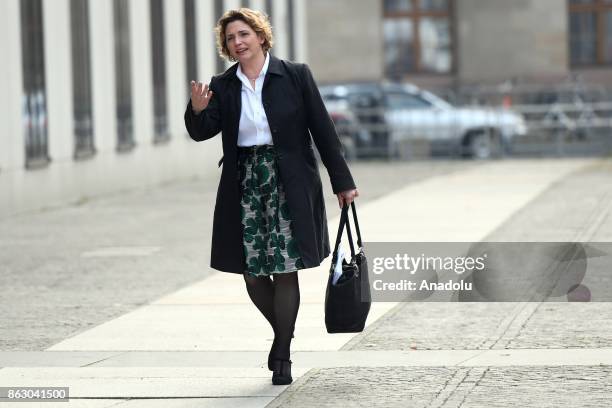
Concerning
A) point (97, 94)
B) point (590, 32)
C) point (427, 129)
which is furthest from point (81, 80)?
point (590, 32)

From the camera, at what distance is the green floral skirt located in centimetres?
759

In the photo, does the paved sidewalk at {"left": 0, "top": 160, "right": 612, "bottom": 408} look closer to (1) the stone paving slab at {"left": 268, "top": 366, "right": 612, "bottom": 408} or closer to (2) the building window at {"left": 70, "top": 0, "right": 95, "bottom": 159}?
(1) the stone paving slab at {"left": 268, "top": 366, "right": 612, "bottom": 408}

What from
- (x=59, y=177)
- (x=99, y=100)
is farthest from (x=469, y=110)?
(x=59, y=177)

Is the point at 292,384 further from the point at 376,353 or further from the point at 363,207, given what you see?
the point at 363,207

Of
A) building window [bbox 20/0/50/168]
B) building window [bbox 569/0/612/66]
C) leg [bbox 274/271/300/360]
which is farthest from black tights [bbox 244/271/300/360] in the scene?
building window [bbox 569/0/612/66]

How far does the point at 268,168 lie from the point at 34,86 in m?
13.2

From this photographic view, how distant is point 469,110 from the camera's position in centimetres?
3155

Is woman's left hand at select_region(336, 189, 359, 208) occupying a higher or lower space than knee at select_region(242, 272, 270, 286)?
higher

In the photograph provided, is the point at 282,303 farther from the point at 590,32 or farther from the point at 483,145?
the point at 590,32

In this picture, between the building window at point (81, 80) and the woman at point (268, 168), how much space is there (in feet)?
47.2

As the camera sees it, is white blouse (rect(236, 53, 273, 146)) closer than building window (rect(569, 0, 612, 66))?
Yes

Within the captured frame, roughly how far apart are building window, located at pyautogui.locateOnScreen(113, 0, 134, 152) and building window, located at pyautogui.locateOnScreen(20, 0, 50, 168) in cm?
327

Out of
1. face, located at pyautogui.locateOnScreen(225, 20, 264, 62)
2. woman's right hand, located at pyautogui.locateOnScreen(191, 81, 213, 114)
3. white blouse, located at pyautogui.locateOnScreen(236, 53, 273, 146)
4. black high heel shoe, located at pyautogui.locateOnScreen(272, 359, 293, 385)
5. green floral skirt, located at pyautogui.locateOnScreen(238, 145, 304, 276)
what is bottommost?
black high heel shoe, located at pyautogui.locateOnScreen(272, 359, 293, 385)

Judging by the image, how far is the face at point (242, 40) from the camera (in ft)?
25.1
